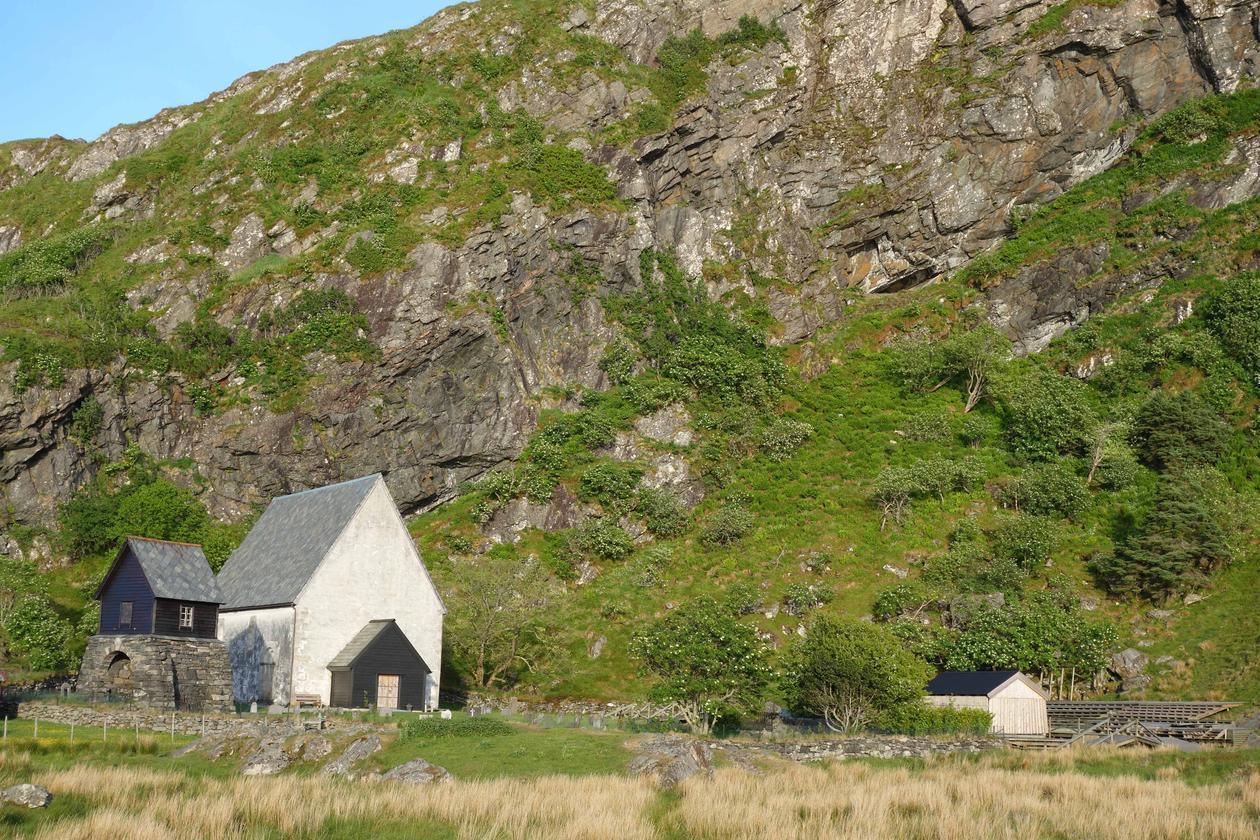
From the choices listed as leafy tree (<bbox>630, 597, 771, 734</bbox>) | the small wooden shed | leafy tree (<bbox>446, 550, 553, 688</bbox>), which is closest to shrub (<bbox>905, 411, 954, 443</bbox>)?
the small wooden shed

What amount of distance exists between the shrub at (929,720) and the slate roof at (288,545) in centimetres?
2764

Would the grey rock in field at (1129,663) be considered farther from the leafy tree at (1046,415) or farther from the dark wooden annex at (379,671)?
the dark wooden annex at (379,671)

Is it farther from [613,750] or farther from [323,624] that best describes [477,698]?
[613,750]

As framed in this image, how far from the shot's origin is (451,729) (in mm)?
36438

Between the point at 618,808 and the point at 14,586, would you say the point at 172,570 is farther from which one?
the point at 618,808

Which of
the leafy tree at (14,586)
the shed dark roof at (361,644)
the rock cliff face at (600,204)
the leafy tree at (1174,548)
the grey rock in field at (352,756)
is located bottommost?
the grey rock in field at (352,756)

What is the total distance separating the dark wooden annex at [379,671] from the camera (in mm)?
47781

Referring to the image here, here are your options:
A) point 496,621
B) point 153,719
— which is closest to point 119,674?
point 153,719

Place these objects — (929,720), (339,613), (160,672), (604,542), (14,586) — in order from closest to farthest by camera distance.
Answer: (929,720) → (160,672) → (339,613) → (14,586) → (604,542)

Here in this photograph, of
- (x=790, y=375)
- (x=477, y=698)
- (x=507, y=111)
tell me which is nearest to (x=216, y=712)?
(x=477, y=698)

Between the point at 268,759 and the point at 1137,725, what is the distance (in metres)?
33.7

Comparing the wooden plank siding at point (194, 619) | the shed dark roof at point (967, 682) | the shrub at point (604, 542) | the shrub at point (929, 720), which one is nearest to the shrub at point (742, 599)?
the shrub at point (604, 542)

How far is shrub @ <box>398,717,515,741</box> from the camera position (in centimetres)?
3519

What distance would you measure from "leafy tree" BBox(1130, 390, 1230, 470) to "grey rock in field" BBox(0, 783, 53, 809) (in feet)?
208
